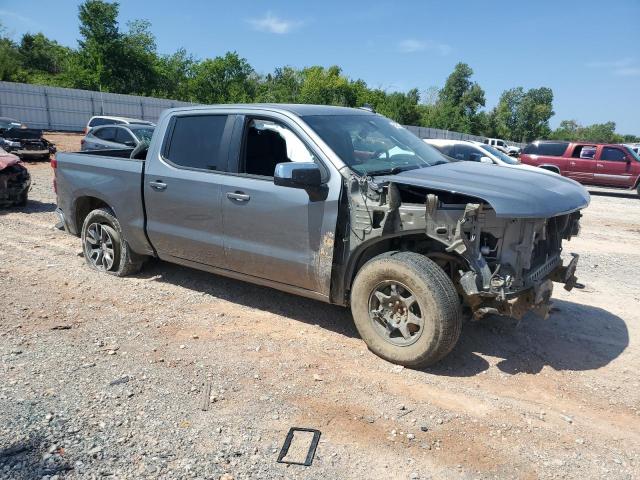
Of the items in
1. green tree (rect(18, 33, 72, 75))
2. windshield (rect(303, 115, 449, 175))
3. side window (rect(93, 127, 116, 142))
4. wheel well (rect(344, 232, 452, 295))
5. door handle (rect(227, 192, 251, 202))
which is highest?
green tree (rect(18, 33, 72, 75))

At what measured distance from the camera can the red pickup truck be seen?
17469 mm

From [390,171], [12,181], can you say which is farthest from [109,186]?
[12,181]

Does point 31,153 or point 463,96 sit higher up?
point 463,96

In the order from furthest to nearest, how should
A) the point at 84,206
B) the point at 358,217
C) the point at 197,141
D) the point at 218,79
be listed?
the point at 218,79 < the point at 84,206 < the point at 197,141 < the point at 358,217

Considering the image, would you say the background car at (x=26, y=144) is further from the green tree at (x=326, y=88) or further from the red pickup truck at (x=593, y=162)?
the green tree at (x=326, y=88)

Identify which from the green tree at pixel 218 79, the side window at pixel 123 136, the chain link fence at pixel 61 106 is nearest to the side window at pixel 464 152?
the side window at pixel 123 136

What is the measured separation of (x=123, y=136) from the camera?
14875mm

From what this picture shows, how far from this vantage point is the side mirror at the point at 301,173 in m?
3.91

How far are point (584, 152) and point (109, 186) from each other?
17304 millimetres

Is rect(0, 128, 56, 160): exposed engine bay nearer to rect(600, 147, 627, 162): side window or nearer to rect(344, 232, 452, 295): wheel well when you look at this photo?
rect(344, 232, 452, 295): wheel well

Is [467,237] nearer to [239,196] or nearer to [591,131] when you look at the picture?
[239,196]

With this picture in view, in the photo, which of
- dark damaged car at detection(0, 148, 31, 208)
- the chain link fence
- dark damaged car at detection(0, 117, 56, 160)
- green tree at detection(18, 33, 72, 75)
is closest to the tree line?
green tree at detection(18, 33, 72, 75)

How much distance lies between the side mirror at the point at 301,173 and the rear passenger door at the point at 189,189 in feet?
3.09

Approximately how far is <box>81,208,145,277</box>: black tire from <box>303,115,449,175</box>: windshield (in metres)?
2.74
